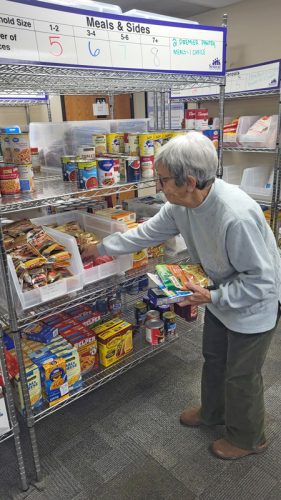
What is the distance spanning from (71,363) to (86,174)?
32.8 inches

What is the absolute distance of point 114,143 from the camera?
181cm

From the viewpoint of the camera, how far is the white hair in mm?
1212

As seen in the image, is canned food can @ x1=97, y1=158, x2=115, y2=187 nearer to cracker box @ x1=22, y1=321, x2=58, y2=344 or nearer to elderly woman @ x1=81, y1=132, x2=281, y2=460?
elderly woman @ x1=81, y1=132, x2=281, y2=460

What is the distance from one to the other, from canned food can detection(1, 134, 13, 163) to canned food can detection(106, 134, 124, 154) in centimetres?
53

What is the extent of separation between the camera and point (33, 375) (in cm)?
153

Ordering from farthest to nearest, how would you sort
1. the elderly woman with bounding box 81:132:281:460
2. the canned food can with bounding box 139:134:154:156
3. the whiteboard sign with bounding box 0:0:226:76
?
the canned food can with bounding box 139:134:154:156 → the elderly woman with bounding box 81:132:281:460 → the whiteboard sign with bounding box 0:0:226:76

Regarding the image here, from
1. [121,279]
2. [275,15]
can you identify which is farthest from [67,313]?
[275,15]

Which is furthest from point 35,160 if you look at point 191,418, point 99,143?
point 191,418

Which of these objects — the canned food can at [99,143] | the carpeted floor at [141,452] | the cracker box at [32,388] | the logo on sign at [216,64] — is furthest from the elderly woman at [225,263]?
the logo on sign at [216,64]

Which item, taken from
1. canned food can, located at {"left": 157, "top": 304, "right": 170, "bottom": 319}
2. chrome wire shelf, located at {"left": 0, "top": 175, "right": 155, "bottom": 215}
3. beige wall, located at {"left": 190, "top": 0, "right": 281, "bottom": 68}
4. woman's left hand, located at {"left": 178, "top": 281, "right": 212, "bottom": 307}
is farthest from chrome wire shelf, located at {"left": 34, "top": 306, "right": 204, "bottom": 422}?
beige wall, located at {"left": 190, "top": 0, "right": 281, "bottom": 68}

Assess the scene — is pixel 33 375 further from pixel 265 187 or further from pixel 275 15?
pixel 275 15

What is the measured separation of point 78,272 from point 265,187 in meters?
2.32

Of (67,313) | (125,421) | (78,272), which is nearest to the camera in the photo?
(78,272)

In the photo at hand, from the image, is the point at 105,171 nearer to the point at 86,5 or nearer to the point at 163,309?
the point at 86,5
